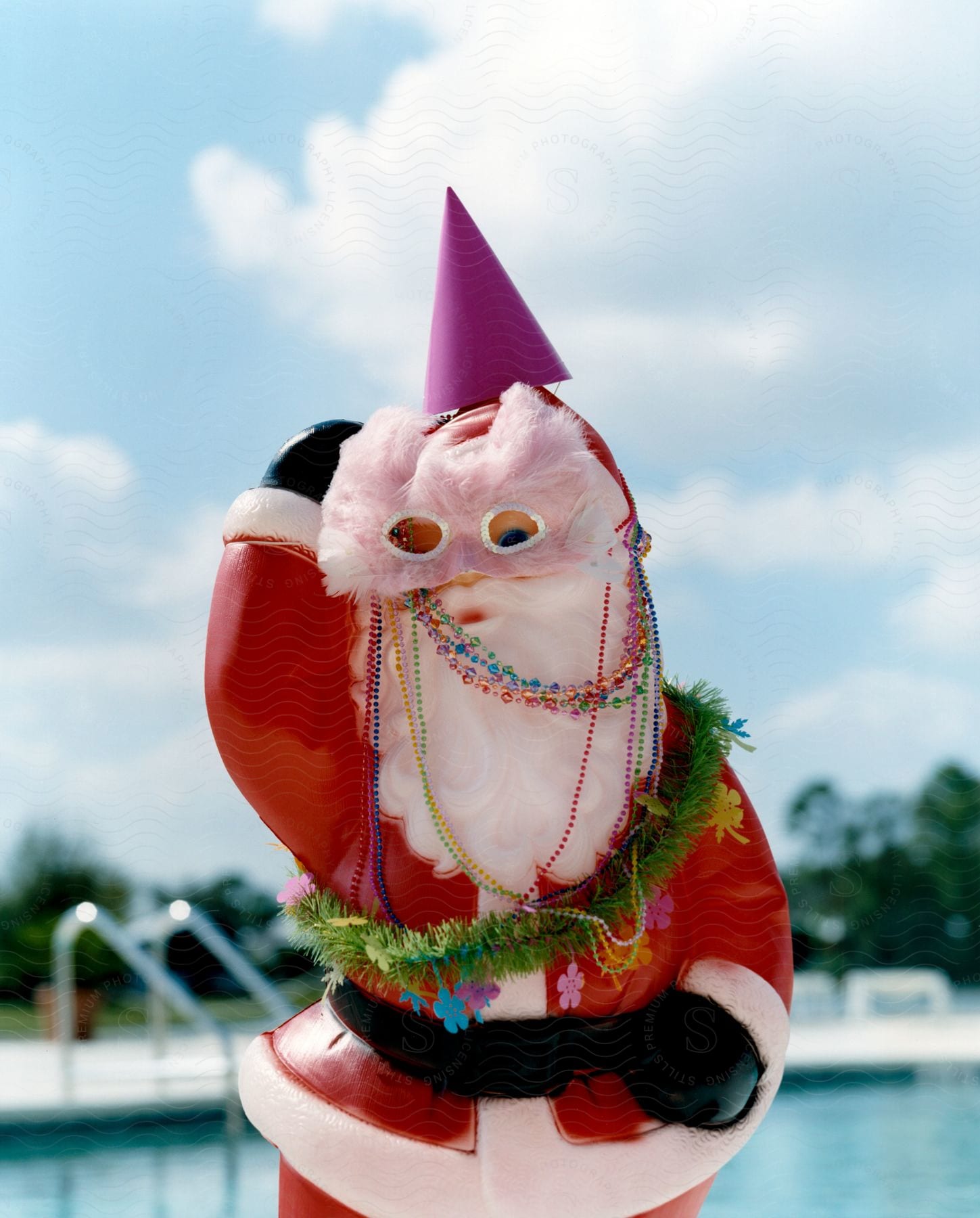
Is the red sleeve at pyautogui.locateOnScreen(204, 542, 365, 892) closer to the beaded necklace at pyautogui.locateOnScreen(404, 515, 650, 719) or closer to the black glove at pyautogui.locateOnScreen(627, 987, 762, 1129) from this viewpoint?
the beaded necklace at pyautogui.locateOnScreen(404, 515, 650, 719)

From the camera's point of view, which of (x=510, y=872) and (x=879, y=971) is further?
(x=879, y=971)

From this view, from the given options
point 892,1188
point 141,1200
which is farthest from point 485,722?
point 892,1188

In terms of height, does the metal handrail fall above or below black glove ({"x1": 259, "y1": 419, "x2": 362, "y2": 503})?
below

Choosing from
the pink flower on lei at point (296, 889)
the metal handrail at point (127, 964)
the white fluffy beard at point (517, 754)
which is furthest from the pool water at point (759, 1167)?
the white fluffy beard at point (517, 754)

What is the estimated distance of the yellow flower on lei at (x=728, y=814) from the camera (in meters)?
1.23

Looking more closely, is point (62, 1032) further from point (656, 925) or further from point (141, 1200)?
point (656, 925)

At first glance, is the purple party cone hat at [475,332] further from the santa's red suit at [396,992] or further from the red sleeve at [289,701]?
the red sleeve at [289,701]

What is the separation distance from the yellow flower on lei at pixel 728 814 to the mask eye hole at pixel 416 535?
0.36m

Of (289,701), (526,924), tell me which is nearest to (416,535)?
(289,701)

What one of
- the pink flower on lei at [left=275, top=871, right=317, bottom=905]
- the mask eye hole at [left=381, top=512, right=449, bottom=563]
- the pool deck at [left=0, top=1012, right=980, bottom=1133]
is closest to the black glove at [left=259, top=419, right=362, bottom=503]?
the mask eye hole at [left=381, top=512, right=449, bottom=563]

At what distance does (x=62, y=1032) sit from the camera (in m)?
3.28

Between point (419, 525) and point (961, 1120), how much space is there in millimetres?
3742

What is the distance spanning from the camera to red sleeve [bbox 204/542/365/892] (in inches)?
47.3

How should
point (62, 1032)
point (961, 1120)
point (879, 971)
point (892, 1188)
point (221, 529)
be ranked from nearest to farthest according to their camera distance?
point (221, 529) → point (892, 1188) → point (62, 1032) → point (961, 1120) → point (879, 971)
